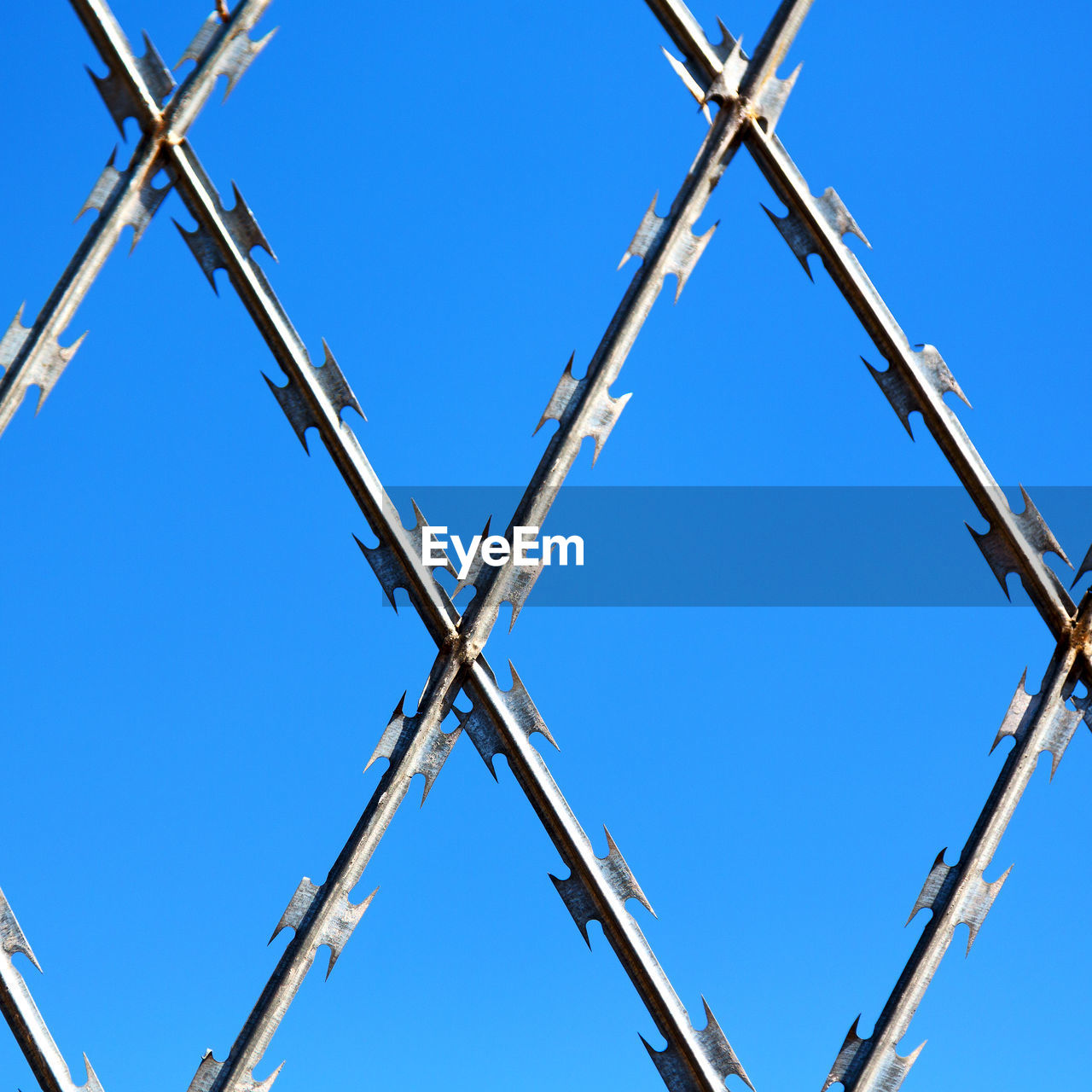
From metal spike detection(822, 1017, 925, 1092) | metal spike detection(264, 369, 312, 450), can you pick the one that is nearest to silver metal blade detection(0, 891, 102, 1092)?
metal spike detection(264, 369, 312, 450)

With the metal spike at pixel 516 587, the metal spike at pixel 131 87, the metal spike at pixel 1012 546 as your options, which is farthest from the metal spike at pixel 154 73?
the metal spike at pixel 1012 546

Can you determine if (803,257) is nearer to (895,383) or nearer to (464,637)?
(895,383)

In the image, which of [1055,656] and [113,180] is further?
[1055,656]

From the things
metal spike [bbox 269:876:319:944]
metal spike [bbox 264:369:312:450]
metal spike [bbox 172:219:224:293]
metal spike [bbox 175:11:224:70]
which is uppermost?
metal spike [bbox 175:11:224:70]

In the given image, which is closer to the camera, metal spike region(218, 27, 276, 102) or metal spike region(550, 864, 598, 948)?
metal spike region(550, 864, 598, 948)

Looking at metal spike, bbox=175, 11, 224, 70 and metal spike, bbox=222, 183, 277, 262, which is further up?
metal spike, bbox=175, 11, 224, 70

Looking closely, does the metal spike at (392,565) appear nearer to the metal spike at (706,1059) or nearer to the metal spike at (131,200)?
the metal spike at (131,200)

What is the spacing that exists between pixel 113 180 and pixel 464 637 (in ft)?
6.77

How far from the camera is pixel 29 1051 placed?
3619 millimetres

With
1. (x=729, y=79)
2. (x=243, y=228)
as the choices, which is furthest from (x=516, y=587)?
(x=729, y=79)

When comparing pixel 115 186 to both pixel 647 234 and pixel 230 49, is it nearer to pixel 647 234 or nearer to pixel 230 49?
pixel 230 49

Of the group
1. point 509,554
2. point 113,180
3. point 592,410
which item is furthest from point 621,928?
point 113,180

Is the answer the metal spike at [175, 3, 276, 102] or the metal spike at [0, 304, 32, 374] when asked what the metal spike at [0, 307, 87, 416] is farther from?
the metal spike at [175, 3, 276, 102]

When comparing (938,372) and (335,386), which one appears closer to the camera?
(335,386)
